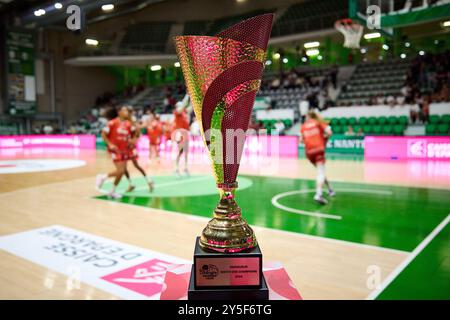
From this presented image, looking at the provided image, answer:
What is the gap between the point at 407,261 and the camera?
3781mm

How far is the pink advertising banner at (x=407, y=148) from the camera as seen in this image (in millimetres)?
12211

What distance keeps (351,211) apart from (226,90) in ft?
16.3

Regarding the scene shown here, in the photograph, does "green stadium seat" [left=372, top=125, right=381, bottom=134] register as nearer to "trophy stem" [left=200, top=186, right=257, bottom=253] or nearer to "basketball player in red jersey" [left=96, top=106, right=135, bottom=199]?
"basketball player in red jersey" [left=96, top=106, right=135, bottom=199]

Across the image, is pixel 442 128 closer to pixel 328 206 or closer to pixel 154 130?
pixel 328 206

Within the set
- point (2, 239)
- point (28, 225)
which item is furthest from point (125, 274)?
point (28, 225)

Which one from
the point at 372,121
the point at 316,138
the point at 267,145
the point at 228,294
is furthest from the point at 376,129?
the point at 228,294

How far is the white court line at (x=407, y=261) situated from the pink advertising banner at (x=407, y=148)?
25.8ft

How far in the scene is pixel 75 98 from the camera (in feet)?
97.2

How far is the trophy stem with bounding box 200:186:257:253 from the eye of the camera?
62.7 inches

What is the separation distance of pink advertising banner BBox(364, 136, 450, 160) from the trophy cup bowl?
1244cm

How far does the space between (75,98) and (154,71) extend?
22.8 feet

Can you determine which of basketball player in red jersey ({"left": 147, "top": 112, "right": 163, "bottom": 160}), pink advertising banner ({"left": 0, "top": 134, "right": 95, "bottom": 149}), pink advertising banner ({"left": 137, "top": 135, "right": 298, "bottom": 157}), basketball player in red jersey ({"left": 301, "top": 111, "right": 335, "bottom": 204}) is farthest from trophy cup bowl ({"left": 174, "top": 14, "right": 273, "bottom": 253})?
pink advertising banner ({"left": 0, "top": 134, "right": 95, "bottom": 149})

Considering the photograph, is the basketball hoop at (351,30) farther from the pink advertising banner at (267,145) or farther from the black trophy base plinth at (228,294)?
the black trophy base plinth at (228,294)

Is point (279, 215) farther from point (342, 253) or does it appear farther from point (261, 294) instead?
point (261, 294)
